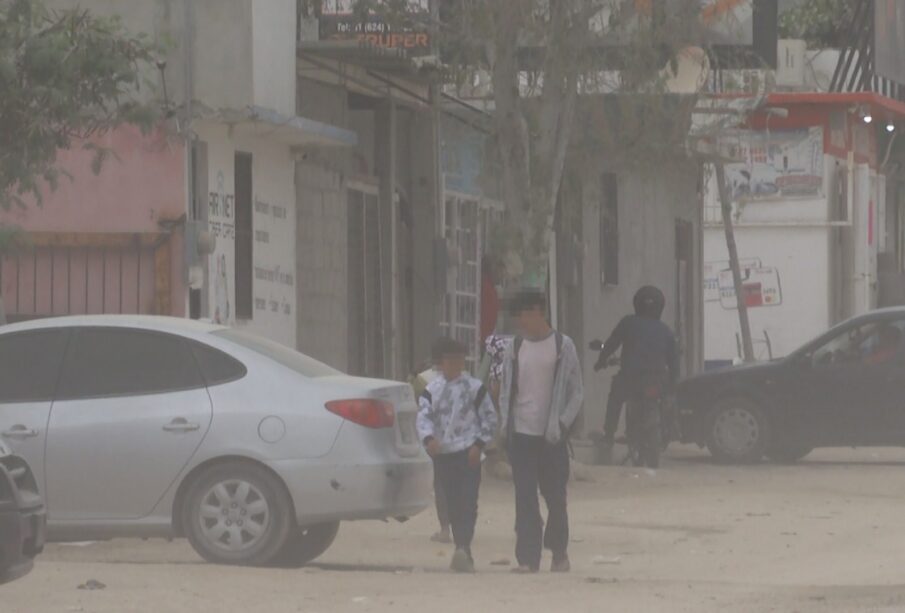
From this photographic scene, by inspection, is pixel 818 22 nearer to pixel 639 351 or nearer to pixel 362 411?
pixel 639 351

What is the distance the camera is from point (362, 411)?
40.1 feet

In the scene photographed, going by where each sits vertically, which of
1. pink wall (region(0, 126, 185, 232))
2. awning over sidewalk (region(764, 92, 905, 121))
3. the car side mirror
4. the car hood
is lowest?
the car hood

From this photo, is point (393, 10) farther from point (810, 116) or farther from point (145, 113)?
point (810, 116)

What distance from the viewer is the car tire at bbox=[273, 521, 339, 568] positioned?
12.7 meters

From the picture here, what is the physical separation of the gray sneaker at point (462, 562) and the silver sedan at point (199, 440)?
38 centimetres

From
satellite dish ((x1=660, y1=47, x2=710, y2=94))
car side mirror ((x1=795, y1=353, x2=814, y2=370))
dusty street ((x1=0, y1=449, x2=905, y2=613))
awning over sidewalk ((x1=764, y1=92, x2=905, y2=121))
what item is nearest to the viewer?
dusty street ((x1=0, y1=449, x2=905, y2=613))

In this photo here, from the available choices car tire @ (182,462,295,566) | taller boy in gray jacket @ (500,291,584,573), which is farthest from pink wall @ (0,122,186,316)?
taller boy in gray jacket @ (500,291,584,573)

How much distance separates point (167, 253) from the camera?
17.2 m

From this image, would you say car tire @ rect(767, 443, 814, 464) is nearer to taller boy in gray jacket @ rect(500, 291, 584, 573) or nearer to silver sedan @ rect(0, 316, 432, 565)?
taller boy in gray jacket @ rect(500, 291, 584, 573)

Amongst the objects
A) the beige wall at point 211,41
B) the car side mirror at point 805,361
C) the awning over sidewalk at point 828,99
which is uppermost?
the awning over sidewalk at point 828,99

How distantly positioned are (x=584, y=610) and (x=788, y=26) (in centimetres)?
3844

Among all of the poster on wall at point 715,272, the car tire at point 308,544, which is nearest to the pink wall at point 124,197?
the car tire at point 308,544

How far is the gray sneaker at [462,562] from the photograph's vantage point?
1256 cm

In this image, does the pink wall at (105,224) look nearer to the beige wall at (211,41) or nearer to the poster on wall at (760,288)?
the beige wall at (211,41)
